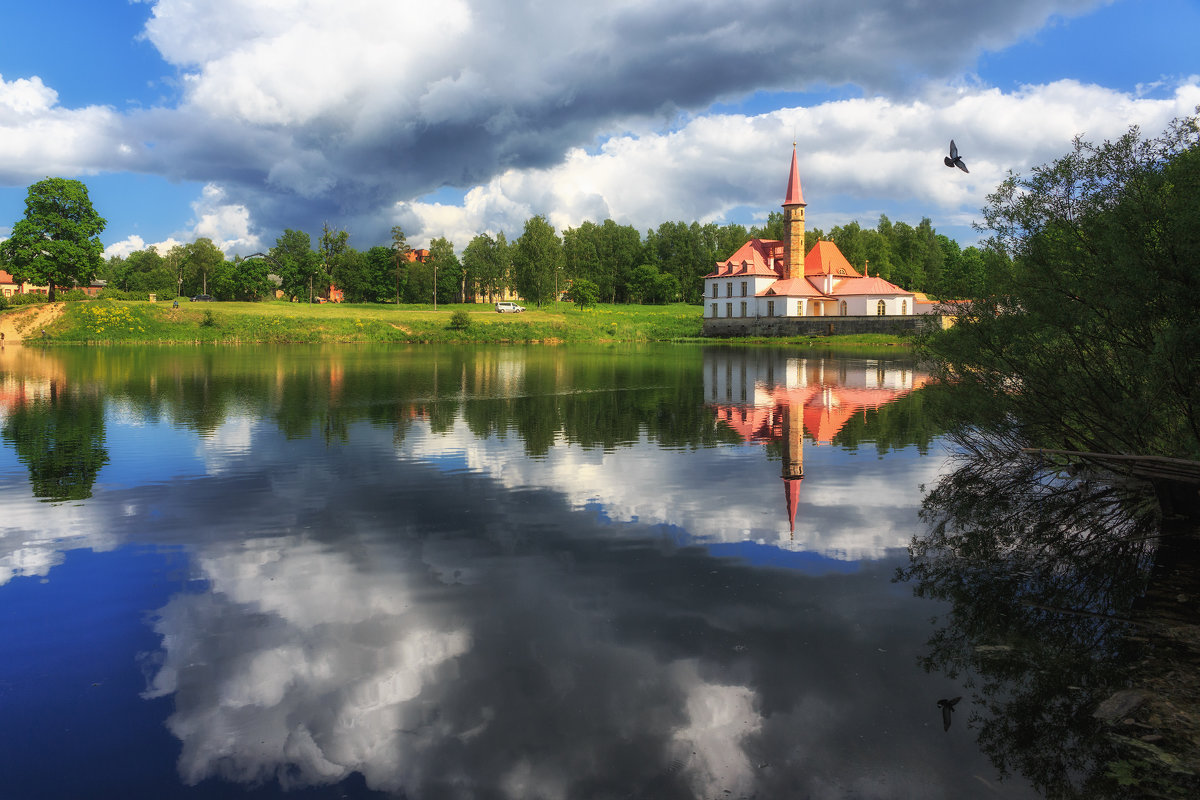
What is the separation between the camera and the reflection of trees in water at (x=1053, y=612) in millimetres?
6883

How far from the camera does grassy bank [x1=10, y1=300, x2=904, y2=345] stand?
79.8 meters

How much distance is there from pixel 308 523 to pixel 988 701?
11394 mm

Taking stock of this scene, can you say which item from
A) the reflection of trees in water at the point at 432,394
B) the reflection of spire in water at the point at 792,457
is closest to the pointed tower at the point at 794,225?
the reflection of trees in water at the point at 432,394

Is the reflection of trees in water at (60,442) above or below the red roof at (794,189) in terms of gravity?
below

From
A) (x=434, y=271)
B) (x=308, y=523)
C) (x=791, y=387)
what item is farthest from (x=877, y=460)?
(x=434, y=271)

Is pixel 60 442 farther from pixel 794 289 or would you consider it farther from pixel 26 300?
pixel 794 289

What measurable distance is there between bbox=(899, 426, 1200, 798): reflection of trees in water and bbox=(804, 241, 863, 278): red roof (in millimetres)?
94369

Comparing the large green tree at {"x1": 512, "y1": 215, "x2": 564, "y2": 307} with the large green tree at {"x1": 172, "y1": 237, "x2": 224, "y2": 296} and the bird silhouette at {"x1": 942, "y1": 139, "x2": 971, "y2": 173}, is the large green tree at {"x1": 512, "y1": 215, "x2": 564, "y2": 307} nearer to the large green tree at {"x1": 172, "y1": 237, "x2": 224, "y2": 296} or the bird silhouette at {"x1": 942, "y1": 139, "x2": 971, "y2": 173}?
the large green tree at {"x1": 172, "y1": 237, "x2": 224, "y2": 296}

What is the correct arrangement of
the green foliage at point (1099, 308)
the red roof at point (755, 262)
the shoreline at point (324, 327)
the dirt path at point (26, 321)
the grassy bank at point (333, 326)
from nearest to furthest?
the green foliage at point (1099, 308) < the dirt path at point (26, 321) < the shoreline at point (324, 327) < the grassy bank at point (333, 326) < the red roof at point (755, 262)

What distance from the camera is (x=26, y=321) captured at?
79.5 m

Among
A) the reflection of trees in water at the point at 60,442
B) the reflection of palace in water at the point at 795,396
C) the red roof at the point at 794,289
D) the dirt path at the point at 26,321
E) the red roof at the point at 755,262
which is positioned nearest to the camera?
the reflection of trees in water at the point at 60,442

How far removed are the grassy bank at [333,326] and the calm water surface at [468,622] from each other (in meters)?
65.1

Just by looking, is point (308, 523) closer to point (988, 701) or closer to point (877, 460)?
point (988, 701)

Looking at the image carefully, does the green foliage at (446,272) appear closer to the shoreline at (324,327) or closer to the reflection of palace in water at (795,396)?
the shoreline at (324,327)
